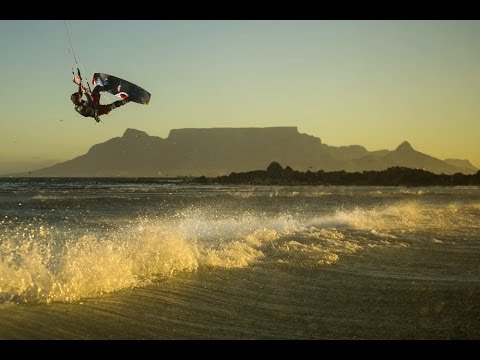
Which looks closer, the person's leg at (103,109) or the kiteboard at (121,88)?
the person's leg at (103,109)

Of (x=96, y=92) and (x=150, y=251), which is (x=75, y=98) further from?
(x=150, y=251)

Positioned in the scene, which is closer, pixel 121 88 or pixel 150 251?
pixel 121 88

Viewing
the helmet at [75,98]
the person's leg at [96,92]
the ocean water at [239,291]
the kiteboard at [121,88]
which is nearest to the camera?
the ocean water at [239,291]

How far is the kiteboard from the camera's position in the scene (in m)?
10.9

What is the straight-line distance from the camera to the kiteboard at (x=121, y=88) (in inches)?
429

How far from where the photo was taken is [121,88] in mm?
11133

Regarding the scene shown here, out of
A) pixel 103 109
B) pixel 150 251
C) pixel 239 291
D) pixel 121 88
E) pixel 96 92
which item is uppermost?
pixel 121 88

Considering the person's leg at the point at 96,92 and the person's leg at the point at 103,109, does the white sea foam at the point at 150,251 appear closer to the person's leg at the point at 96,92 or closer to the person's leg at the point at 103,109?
the person's leg at the point at 103,109

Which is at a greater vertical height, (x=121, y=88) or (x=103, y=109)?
(x=121, y=88)

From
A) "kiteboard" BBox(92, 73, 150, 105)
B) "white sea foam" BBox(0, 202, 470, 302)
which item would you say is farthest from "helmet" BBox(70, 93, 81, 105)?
"white sea foam" BBox(0, 202, 470, 302)

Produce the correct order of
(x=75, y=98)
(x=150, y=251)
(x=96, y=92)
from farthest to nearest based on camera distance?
1. (x=150, y=251)
2. (x=96, y=92)
3. (x=75, y=98)

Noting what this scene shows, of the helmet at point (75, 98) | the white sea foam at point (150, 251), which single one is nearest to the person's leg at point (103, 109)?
the helmet at point (75, 98)

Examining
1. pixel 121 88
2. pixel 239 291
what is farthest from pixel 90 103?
pixel 239 291
